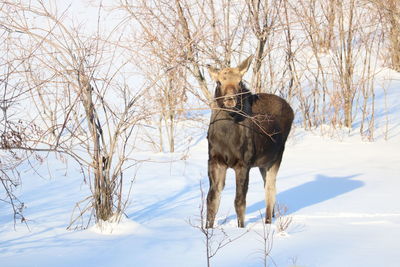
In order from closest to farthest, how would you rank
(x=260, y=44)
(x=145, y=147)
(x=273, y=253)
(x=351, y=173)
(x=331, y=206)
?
(x=273, y=253), (x=331, y=206), (x=351, y=173), (x=260, y=44), (x=145, y=147)

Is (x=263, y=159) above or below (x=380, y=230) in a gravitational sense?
above

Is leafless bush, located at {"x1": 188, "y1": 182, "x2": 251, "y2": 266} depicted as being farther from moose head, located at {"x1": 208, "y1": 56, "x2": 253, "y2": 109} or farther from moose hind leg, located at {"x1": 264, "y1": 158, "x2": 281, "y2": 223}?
moose head, located at {"x1": 208, "y1": 56, "x2": 253, "y2": 109}

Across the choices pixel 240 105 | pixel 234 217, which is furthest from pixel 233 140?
pixel 234 217

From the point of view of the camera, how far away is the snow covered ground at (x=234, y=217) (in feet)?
15.3

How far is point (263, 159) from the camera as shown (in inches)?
281

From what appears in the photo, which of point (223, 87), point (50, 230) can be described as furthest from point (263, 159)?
point (50, 230)

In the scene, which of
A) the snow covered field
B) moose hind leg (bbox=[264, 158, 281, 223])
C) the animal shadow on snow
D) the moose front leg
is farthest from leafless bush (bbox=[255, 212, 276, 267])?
the animal shadow on snow

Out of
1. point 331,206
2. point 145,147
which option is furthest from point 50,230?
point 145,147

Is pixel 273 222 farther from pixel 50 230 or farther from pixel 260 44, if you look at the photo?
pixel 260 44

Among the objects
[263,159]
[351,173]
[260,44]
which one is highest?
[260,44]

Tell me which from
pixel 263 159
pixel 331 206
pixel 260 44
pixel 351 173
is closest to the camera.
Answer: pixel 263 159

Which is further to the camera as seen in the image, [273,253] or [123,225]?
[123,225]

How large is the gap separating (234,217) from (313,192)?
2401 millimetres

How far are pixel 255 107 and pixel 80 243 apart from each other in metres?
3.11
